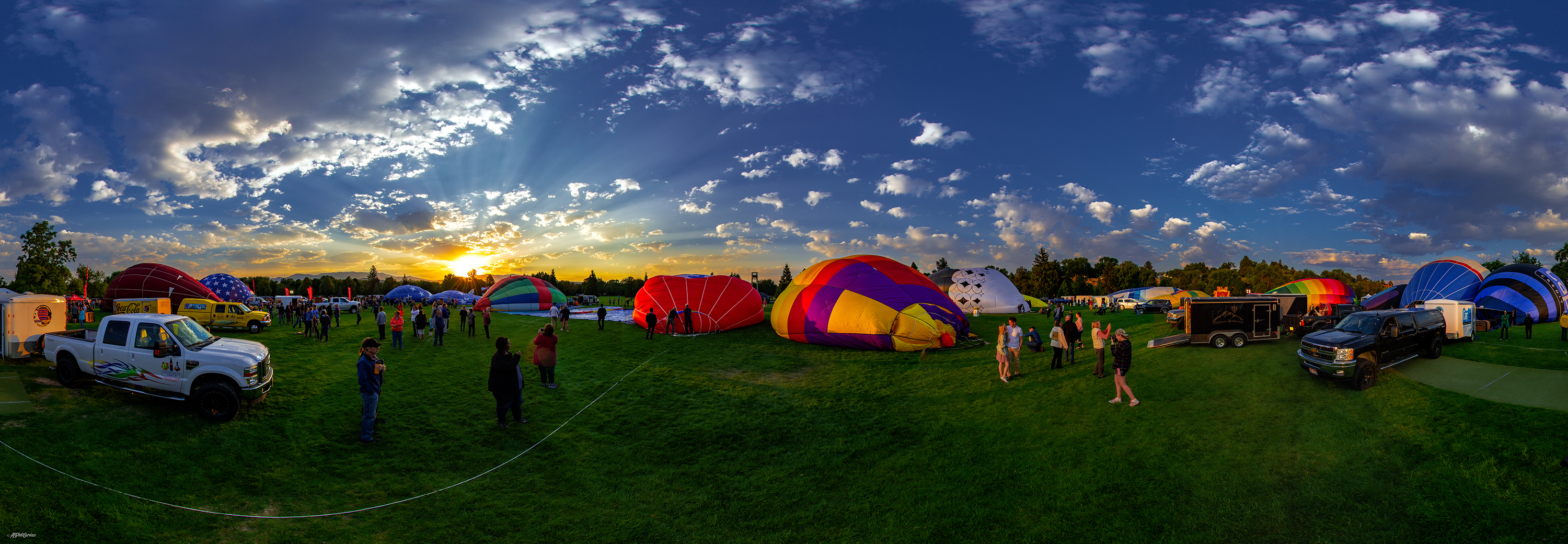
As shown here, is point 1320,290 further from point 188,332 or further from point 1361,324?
point 188,332

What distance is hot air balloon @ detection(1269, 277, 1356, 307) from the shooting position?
37969 millimetres

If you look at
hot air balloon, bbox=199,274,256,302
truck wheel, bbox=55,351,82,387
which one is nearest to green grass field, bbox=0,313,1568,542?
truck wheel, bbox=55,351,82,387

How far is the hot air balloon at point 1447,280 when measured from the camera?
81.7 ft

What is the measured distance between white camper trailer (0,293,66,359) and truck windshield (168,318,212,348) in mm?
3543

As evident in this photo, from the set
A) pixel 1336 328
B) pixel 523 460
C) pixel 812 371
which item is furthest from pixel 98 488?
pixel 1336 328

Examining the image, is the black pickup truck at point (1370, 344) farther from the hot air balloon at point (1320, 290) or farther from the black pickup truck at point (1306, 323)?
the hot air balloon at point (1320, 290)

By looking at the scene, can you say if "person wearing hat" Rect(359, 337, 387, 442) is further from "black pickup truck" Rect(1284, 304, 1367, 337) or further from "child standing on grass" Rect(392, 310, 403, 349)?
"black pickup truck" Rect(1284, 304, 1367, 337)

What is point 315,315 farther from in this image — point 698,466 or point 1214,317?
point 1214,317

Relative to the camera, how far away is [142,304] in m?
21.8

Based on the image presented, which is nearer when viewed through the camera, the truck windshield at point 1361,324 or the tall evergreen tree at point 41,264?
the truck windshield at point 1361,324

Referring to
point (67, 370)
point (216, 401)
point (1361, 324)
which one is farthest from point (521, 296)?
point (1361, 324)

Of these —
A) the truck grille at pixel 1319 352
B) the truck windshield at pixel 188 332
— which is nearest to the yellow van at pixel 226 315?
the truck windshield at pixel 188 332

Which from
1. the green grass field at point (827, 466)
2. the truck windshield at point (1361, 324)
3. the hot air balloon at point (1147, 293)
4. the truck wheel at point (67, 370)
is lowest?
the green grass field at point (827, 466)

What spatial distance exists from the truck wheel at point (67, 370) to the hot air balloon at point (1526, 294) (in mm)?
41816
